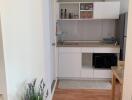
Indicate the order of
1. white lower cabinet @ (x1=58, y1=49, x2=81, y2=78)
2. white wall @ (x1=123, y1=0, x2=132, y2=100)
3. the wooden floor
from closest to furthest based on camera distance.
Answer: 1. white wall @ (x1=123, y1=0, x2=132, y2=100)
2. the wooden floor
3. white lower cabinet @ (x1=58, y1=49, x2=81, y2=78)

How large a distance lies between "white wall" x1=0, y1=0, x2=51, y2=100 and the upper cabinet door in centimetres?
215

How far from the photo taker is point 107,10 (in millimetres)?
3910

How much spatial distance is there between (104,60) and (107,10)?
48.5 inches

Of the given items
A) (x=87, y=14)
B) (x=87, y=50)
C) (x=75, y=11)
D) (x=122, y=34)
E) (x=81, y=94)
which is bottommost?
(x=81, y=94)

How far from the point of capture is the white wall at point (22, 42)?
4.45 feet

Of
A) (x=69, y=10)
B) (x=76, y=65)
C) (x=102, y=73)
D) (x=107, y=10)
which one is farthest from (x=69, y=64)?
(x=107, y=10)

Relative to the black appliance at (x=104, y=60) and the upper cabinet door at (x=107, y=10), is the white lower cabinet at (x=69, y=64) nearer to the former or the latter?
the black appliance at (x=104, y=60)

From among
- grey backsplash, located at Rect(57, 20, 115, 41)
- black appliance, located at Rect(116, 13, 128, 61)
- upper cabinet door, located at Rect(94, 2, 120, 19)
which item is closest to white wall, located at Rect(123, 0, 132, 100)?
black appliance, located at Rect(116, 13, 128, 61)

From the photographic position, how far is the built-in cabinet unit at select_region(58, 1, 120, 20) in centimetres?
390

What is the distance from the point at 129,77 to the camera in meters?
1.58

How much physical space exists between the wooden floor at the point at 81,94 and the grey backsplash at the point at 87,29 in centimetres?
156

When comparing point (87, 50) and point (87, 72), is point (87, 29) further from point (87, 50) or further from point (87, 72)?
point (87, 72)

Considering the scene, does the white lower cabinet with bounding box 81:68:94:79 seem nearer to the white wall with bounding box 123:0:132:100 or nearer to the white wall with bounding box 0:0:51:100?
the white wall with bounding box 0:0:51:100

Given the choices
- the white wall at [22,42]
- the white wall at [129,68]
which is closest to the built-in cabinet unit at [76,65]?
the white wall at [22,42]
